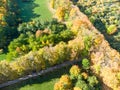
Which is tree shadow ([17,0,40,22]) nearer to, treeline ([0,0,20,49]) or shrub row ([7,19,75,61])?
treeline ([0,0,20,49])

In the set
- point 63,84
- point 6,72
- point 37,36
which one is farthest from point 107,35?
point 6,72

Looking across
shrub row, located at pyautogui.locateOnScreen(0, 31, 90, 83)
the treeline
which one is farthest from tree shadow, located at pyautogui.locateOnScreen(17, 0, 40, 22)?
shrub row, located at pyautogui.locateOnScreen(0, 31, 90, 83)

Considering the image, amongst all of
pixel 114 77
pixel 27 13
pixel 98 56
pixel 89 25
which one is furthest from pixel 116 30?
pixel 27 13

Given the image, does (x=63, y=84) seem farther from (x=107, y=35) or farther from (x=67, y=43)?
(x=107, y=35)

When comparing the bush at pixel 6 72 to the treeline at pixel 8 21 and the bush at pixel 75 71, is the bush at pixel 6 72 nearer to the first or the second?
the bush at pixel 75 71

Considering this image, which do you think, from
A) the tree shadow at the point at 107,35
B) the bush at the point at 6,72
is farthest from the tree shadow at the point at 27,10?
the bush at the point at 6,72

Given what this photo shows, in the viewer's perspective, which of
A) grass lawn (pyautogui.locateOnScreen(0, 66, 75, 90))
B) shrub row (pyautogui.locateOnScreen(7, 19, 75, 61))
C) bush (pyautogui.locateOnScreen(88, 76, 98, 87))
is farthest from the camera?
shrub row (pyautogui.locateOnScreen(7, 19, 75, 61))
